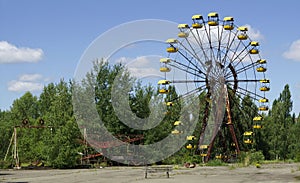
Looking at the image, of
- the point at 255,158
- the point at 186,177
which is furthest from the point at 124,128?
the point at 186,177

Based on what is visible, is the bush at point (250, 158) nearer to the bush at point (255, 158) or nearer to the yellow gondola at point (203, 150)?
the bush at point (255, 158)

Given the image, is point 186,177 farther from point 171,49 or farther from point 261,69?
point 261,69

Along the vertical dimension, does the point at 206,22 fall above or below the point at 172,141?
above

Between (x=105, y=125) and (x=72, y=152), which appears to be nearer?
(x=72, y=152)

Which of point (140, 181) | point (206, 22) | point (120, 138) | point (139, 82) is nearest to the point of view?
point (140, 181)

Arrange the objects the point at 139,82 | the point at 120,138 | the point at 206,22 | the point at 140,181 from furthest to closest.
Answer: the point at 139,82
the point at 120,138
the point at 206,22
the point at 140,181

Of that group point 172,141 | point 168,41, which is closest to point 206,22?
point 168,41

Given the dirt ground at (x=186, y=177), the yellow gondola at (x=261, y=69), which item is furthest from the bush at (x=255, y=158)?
the dirt ground at (x=186, y=177)

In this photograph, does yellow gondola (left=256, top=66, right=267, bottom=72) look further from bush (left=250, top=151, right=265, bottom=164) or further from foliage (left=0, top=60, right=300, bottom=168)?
bush (left=250, top=151, right=265, bottom=164)

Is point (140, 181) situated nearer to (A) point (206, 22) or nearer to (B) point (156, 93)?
(A) point (206, 22)

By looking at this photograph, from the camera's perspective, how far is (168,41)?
36.5 meters

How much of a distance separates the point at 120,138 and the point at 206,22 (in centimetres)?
1359

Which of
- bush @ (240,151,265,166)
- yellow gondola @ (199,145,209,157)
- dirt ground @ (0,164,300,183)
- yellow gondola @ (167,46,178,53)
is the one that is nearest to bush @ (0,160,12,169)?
dirt ground @ (0,164,300,183)

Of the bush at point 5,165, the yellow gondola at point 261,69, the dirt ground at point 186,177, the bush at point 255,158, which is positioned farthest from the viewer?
the bush at point 5,165
